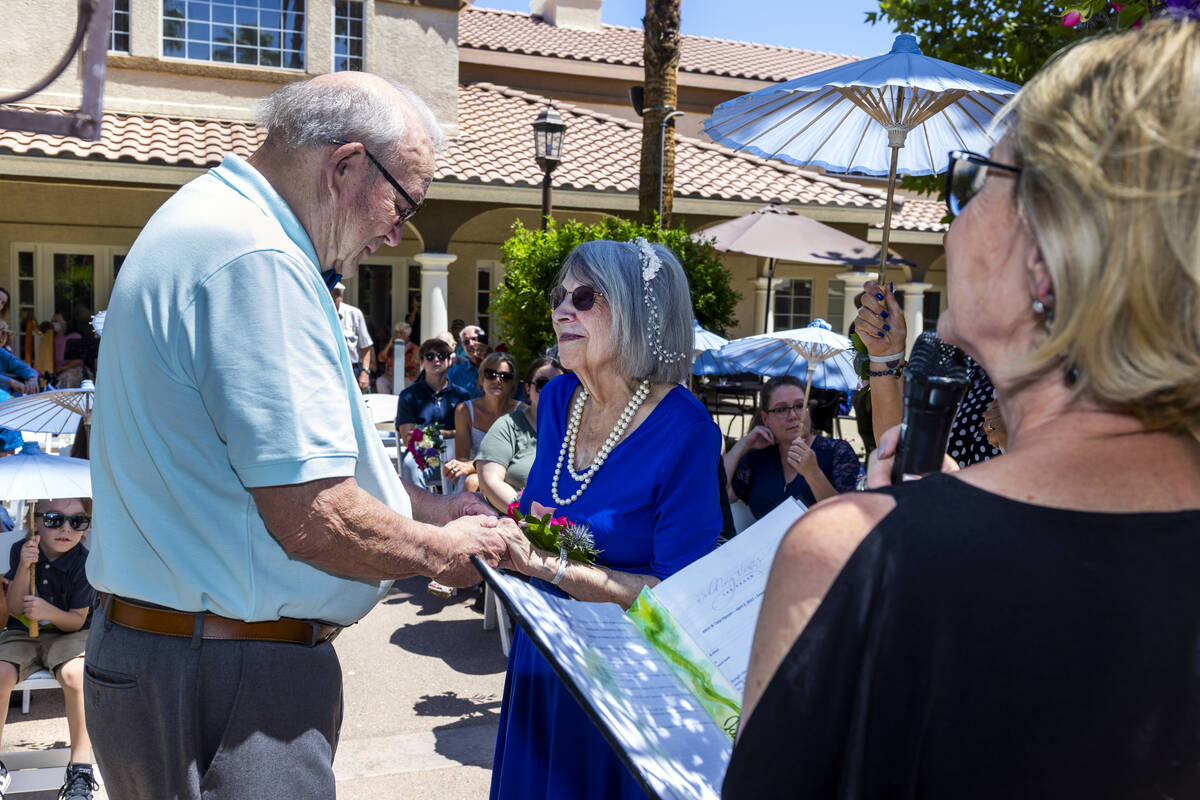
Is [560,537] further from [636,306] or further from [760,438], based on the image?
[760,438]

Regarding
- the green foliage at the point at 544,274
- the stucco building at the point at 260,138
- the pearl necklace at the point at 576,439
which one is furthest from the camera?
the stucco building at the point at 260,138

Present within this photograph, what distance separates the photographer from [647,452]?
8.75ft

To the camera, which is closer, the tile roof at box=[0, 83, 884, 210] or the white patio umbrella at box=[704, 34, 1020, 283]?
the white patio umbrella at box=[704, 34, 1020, 283]

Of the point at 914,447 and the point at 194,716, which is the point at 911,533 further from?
the point at 194,716

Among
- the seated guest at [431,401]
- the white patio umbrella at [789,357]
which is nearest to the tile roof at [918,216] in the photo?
the white patio umbrella at [789,357]

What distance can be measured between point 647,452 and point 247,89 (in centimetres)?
1455

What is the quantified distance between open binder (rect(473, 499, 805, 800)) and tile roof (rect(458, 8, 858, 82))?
19929mm

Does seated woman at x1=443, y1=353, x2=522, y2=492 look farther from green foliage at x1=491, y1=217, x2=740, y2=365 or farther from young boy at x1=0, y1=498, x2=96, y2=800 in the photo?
young boy at x1=0, y1=498, x2=96, y2=800

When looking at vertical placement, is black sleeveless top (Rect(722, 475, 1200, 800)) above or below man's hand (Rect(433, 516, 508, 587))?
above

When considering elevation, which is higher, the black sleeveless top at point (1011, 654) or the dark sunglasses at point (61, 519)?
the black sleeveless top at point (1011, 654)

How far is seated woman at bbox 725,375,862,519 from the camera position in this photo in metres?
5.63

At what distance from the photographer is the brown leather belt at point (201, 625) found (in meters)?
1.85

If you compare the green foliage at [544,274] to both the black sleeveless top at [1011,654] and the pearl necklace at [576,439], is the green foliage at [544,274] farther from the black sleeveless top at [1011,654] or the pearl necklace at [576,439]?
the black sleeveless top at [1011,654]

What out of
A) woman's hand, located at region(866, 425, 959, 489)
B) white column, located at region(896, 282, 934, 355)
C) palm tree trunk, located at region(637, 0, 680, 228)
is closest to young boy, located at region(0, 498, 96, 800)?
woman's hand, located at region(866, 425, 959, 489)
